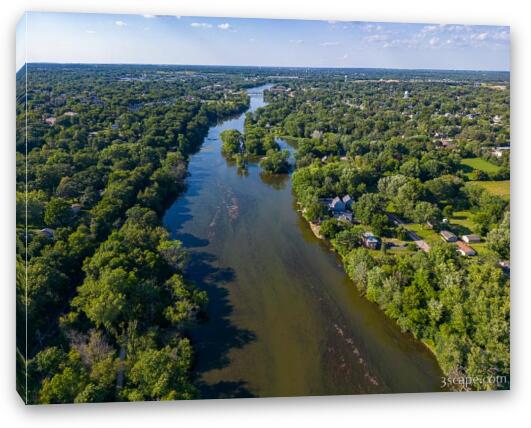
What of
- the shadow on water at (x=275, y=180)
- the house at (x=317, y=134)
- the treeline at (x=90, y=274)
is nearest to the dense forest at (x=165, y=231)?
the treeline at (x=90, y=274)

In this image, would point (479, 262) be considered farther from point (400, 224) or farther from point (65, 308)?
point (65, 308)

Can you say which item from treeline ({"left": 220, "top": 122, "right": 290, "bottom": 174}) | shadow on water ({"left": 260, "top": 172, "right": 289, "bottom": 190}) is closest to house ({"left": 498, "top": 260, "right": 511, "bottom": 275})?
shadow on water ({"left": 260, "top": 172, "right": 289, "bottom": 190})

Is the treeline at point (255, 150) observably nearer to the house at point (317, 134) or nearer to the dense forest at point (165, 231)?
the house at point (317, 134)

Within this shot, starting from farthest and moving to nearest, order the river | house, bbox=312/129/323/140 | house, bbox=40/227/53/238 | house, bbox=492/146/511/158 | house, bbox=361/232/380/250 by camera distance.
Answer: house, bbox=312/129/323/140, house, bbox=361/232/380/250, house, bbox=40/227/53/238, house, bbox=492/146/511/158, the river

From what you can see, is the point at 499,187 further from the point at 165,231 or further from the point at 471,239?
the point at 165,231

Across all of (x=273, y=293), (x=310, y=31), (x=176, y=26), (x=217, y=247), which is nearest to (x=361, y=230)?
(x=273, y=293)

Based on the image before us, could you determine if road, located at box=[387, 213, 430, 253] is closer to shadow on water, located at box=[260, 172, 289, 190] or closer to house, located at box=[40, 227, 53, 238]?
shadow on water, located at box=[260, 172, 289, 190]

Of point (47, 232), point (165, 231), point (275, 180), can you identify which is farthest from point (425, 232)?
point (275, 180)
